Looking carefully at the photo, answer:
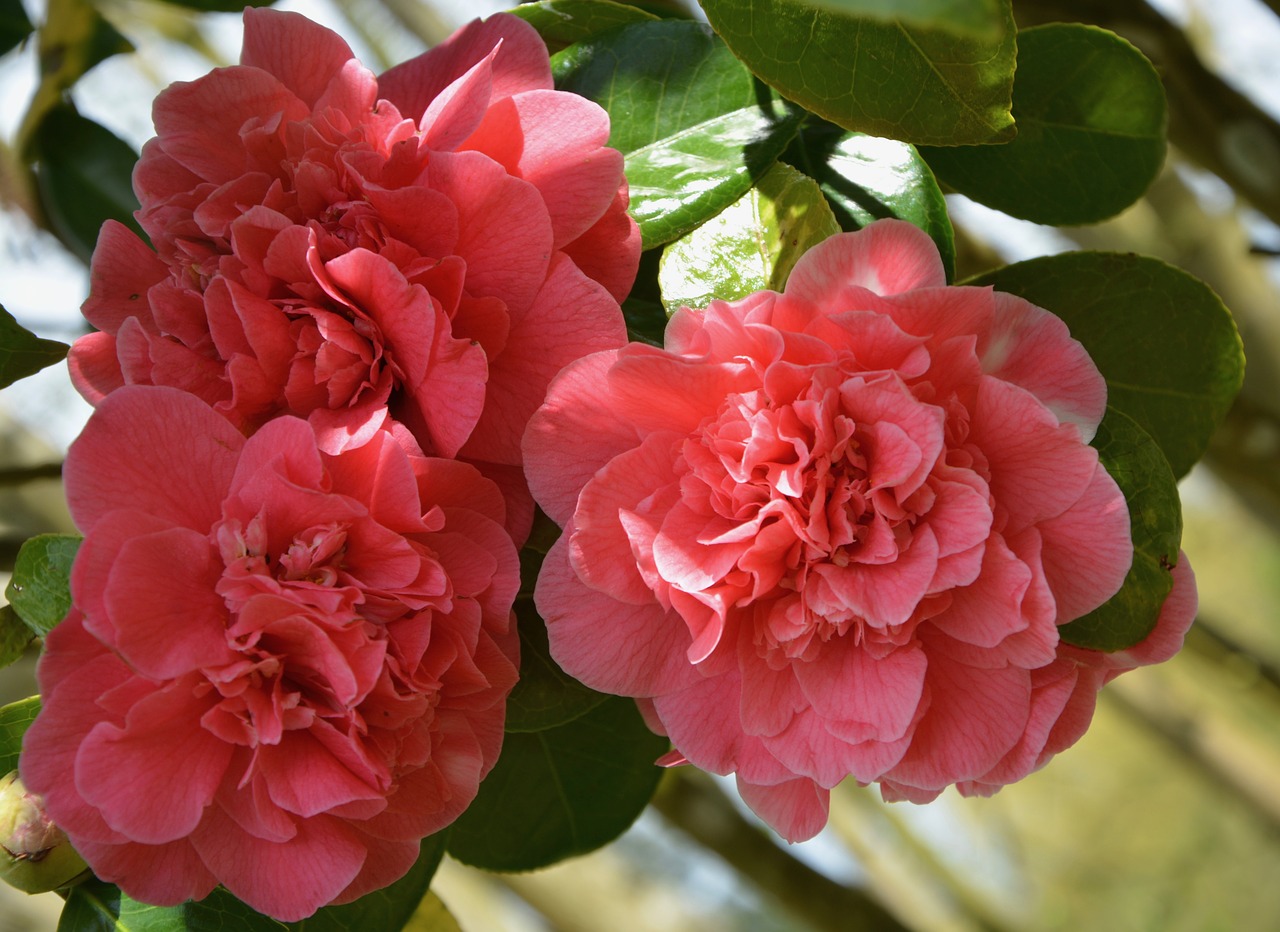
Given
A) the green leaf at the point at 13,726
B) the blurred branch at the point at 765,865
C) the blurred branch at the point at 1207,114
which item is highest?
the green leaf at the point at 13,726

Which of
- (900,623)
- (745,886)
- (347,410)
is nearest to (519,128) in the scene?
(347,410)

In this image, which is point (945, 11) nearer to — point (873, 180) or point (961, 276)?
point (873, 180)

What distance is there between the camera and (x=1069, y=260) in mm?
672

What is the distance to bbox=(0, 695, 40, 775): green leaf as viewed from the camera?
0.63 m

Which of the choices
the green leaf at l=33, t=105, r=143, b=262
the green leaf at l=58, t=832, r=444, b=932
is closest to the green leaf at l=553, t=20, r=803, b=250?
the green leaf at l=58, t=832, r=444, b=932

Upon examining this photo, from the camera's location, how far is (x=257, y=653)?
1.55ft

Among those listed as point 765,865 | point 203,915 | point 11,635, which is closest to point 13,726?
point 11,635

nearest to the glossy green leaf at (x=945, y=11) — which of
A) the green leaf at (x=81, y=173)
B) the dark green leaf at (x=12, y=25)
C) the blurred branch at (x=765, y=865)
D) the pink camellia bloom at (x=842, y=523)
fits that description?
the pink camellia bloom at (x=842, y=523)

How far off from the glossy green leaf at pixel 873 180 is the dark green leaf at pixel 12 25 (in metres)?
0.88

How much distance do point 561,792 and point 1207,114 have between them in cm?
101

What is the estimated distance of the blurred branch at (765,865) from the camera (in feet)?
4.92

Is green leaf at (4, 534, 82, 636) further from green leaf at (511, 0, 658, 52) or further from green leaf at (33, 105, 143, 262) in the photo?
green leaf at (33, 105, 143, 262)

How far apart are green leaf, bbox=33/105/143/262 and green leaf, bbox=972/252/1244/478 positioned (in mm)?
828

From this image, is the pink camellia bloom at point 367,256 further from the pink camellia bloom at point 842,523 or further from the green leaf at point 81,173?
the green leaf at point 81,173
